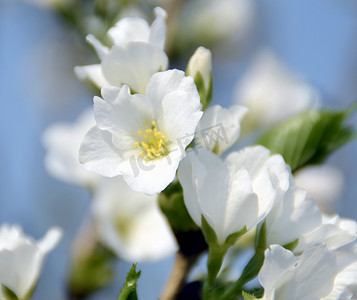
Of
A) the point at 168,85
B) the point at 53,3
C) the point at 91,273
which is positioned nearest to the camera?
the point at 168,85

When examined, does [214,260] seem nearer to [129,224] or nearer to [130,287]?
[130,287]

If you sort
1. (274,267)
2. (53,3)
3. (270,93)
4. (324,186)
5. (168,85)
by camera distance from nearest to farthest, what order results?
(274,267) < (168,85) < (324,186) < (270,93) < (53,3)

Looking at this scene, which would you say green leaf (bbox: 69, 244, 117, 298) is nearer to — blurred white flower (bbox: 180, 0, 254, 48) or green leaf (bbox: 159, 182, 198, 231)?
green leaf (bbox: 159, 182, 198, 231)

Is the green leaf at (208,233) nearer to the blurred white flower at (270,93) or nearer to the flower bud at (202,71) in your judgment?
the flower bud at (202,71)

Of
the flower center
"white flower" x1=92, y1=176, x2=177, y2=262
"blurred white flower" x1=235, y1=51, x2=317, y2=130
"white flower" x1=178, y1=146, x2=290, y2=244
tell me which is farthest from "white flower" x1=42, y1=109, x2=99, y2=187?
"white flower" x1=178, y1=146, x2=290, y2=244

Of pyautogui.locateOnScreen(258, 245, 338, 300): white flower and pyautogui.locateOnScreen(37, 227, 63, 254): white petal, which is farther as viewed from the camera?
pyautogui.locateOnScreen(37, 227, 63, 254): white petal

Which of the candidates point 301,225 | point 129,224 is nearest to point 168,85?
point 301,225
